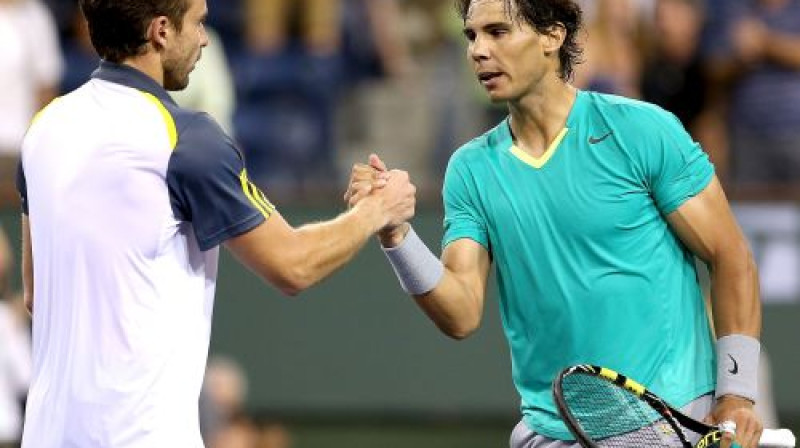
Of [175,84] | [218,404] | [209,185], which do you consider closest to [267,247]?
[209,185]

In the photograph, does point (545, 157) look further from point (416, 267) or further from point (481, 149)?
point (416, 267)

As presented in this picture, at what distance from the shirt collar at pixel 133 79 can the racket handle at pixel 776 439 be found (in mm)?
1831

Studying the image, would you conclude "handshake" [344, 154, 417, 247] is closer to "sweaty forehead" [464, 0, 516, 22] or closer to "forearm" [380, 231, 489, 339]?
"forearm" [380, 231, 489, 339]

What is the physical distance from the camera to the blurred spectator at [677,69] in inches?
386

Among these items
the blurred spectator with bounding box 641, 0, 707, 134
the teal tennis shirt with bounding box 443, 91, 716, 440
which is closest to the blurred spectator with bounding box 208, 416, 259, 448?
the blurred spectator with bounding box 641, 0, 707, 134

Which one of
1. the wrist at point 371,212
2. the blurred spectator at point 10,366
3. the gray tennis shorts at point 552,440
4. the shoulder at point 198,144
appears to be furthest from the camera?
the blurred spectator at point 10,366

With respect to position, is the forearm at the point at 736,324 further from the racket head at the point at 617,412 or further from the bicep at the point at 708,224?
the racket head at the point at 617,412

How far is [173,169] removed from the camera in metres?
4.32

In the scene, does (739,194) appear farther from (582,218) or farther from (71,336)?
(71,336)

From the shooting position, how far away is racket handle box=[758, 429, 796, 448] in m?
4.65

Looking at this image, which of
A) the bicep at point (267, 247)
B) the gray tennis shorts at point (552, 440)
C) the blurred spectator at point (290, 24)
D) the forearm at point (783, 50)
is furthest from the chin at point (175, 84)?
the blurred spectator at point (290, 24)

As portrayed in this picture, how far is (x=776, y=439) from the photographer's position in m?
4.69

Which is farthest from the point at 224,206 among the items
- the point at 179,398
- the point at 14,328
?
the point at 14,328

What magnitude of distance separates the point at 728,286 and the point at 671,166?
1.22 feet
